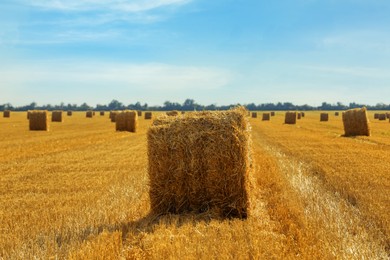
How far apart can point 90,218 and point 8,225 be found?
143 centimetres

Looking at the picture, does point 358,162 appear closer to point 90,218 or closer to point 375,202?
point 375,202

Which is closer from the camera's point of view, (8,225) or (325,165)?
(8,225)

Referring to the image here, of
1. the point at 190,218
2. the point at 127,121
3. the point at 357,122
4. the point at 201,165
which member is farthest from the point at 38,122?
the point at 190,218

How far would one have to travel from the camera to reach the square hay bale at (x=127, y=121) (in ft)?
120

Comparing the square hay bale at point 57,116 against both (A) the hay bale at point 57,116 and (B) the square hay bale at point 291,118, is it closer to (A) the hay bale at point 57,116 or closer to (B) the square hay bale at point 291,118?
(A) the hay bale at point 57,116

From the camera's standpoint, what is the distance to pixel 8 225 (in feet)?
26.5

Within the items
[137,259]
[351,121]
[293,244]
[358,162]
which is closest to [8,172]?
[137,259]

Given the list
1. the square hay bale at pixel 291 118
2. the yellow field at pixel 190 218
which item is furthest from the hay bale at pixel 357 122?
the square hay bale at pixel 291 118

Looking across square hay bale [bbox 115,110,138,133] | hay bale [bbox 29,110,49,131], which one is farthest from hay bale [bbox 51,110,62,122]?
square hay bale [bbox 115,110,138,133]

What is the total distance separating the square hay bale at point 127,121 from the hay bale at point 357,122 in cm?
1628

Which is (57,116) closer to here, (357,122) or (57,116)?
(57,116)

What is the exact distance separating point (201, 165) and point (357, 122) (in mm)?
23587

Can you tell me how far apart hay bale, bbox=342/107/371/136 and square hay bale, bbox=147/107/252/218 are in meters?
22.9

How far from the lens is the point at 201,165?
8.91 meters
